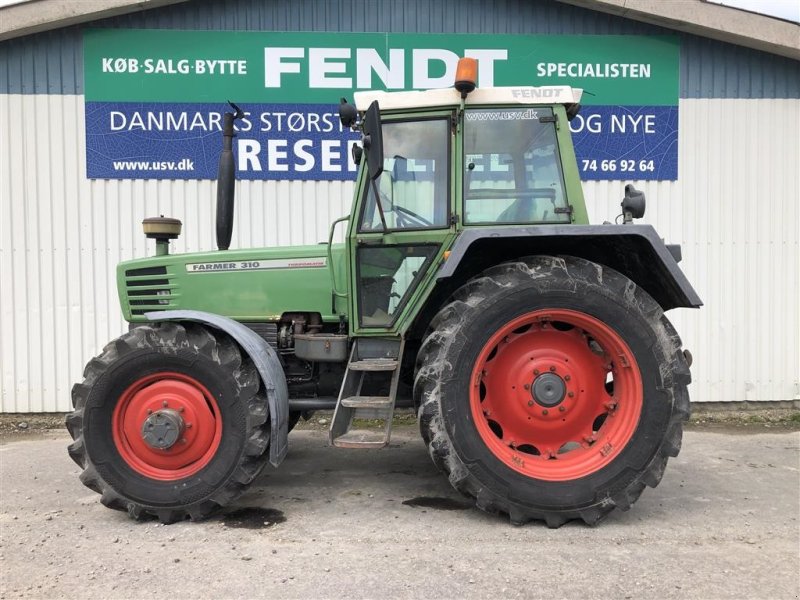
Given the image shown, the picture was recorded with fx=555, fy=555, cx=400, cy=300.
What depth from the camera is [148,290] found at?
12.5ft

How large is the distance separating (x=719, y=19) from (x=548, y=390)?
4669 mm

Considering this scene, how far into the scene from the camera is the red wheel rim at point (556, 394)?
3133mm

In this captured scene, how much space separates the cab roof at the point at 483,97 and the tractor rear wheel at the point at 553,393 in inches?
39.1

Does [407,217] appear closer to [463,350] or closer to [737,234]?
[463,350]

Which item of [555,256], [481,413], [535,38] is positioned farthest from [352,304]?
[535,38]

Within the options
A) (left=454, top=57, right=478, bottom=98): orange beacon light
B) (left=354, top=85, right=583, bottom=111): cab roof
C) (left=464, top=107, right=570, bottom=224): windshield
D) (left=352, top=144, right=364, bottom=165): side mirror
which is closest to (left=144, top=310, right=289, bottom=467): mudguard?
(left=352, top=144, right=364, bottom=165): side mirror

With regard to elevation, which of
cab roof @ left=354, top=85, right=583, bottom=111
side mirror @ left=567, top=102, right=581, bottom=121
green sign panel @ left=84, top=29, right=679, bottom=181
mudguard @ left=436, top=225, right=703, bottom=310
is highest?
green sign panel @ left=84, top=29, right=679, bottom=181

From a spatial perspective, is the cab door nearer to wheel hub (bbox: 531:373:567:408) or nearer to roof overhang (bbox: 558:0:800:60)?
wheel hub (bbox: 531:373:567:408)

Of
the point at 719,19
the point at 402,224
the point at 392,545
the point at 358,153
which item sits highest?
the point at 719,19

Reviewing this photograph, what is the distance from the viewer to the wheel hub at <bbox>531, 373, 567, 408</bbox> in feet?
10.6

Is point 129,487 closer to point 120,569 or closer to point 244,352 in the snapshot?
point 120,569

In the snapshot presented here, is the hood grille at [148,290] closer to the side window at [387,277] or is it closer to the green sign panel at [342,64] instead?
the side window at [387,277]

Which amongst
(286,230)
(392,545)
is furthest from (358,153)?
(286,230)

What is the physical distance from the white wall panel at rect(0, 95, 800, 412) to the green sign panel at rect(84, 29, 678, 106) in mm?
523
